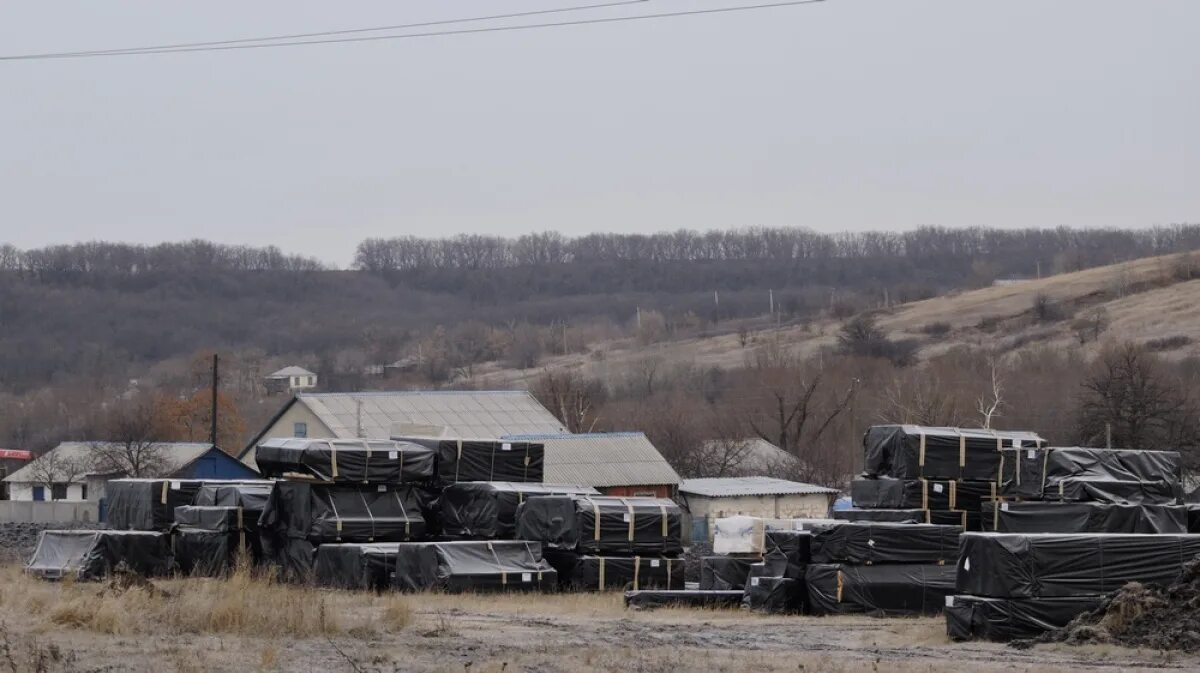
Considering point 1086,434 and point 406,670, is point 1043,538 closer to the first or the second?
point 406,670

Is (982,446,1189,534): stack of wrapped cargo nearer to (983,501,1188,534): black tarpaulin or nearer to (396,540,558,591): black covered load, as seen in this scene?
(983,501,1188,534): black tarpaulin

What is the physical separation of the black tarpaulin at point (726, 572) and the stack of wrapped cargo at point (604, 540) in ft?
1.68

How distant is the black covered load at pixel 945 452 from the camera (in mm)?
26328

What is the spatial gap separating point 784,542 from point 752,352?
11786 cm

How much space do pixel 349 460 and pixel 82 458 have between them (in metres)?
46.0

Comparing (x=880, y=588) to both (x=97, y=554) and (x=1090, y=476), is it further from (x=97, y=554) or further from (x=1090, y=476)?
(x=97, y=554)

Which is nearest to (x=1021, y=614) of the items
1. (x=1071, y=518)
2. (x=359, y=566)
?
(x=1071, y=518)

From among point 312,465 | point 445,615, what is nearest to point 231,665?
point 445,615

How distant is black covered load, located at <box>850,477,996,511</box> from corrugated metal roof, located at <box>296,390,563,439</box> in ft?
119

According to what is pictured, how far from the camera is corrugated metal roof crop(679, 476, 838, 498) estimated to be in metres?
53.2

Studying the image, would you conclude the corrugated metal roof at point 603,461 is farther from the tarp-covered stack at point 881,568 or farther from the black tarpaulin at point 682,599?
the tarp-covered stack at point 881,568

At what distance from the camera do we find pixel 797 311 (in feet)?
624

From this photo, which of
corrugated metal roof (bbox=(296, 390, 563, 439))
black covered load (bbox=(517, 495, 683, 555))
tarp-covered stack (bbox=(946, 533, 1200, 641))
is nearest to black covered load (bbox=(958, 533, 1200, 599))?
tarp-covered stack (bbox=(946, 533, 1200, 641))

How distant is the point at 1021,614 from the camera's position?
18469 mm
